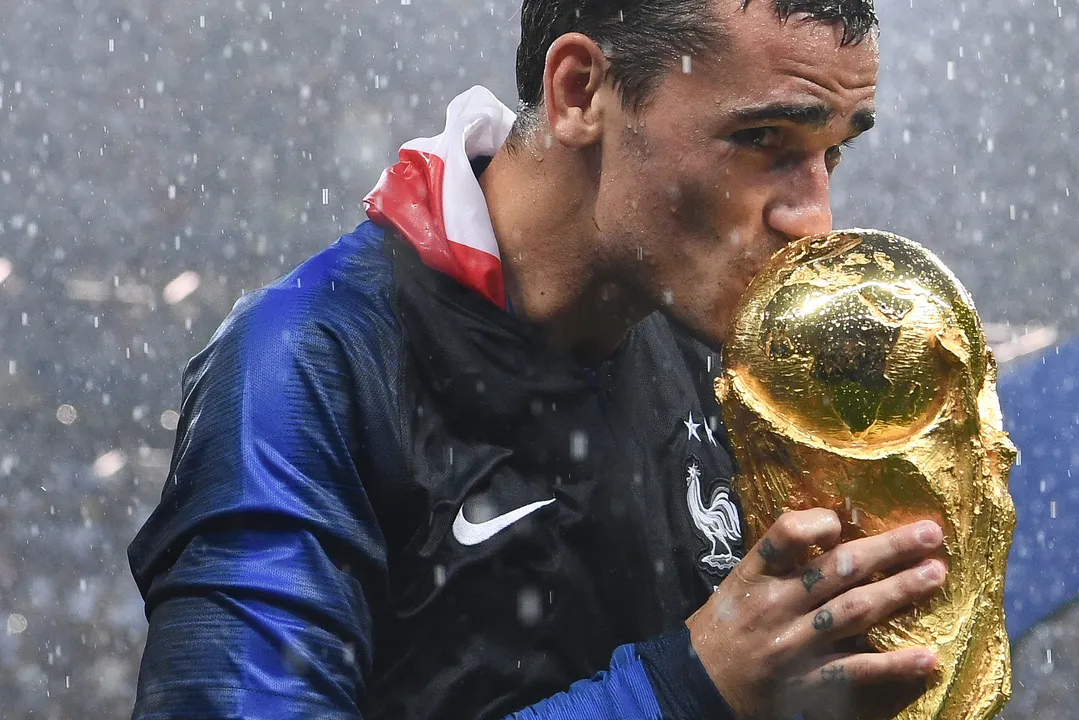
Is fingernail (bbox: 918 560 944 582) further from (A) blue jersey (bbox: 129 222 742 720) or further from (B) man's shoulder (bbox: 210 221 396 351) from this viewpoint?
(B) man's shoulder (bbox: 210 221 396 351)

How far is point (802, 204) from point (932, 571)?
344 mm

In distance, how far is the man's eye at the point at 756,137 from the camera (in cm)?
115

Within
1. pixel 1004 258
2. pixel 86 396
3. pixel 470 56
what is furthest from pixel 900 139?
pixel 86 396

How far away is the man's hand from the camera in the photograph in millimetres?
969

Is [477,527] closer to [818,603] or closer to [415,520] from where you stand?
[415,520]

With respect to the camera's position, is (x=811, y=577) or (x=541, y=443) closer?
(x=811, y=577)

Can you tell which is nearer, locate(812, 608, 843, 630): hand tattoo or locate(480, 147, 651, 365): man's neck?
locate(812, 608, 843, 630): hand tattoo

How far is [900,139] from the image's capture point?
16.8 feet

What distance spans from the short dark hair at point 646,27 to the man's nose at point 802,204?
12 centimetres

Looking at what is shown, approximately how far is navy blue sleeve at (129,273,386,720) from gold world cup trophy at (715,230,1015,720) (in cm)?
34

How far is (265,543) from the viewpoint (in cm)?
109

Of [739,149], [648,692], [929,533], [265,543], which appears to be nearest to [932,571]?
[929,533]

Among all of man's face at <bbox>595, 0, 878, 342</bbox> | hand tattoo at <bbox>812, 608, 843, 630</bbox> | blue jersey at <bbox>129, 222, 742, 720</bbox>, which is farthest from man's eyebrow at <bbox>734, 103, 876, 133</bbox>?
hand tattoo at <bbox>812, 608, 843, 630</bbox>

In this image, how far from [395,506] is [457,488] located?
6 cm
